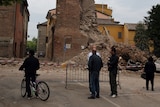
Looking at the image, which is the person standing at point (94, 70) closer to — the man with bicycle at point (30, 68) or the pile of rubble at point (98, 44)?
the man with bicycle at point (30, 68)

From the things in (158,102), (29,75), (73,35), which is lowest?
(158,102)

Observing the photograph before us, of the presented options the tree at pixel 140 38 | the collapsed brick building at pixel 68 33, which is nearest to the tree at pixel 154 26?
the collapsed brick building at pixel 68 33

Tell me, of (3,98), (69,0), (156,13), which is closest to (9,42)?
(69,0)

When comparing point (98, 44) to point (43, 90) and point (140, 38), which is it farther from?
point (140, 38)

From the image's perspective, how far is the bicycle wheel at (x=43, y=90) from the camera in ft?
39.7

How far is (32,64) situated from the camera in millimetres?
12430

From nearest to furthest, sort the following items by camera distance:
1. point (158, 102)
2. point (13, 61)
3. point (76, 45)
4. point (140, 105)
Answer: point (140, 105), point (158, 102), point (13, 61), point (76, 45)

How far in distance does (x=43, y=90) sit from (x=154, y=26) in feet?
92.2

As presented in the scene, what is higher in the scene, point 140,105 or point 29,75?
point 29,75

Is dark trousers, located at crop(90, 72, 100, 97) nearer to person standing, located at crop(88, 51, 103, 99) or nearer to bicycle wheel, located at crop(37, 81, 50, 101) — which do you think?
person standing, located at crop(88, 51, 103, 99)

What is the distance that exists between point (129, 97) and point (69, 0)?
2939cm

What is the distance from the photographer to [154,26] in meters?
38.2

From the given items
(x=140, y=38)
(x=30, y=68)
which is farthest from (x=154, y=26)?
(x=140, y=38)

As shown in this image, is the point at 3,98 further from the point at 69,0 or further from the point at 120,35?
the point at 120,35
